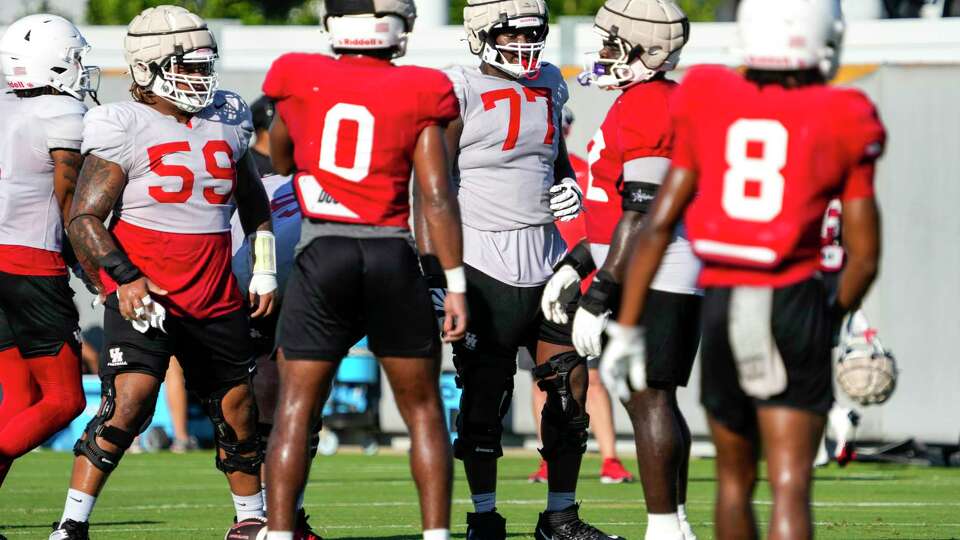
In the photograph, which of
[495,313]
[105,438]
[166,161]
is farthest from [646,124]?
[105,438]

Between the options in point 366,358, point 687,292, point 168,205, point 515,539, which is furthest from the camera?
point 366,358

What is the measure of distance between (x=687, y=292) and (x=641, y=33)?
3.41 ft

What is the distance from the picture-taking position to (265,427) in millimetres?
7574

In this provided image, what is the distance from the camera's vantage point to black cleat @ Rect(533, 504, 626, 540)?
6.93m

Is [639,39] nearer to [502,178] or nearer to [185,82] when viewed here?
[502,178]

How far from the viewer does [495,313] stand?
689 cm

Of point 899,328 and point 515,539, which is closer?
point 515,539

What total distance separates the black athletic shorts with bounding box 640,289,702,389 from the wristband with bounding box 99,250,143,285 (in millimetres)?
1946

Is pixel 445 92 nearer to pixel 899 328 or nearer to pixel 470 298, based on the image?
pixel 470 298

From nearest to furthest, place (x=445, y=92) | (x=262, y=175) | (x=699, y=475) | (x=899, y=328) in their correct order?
1. (x=445, y=92)
2. (x=262, y=175)
3. (x=699, y=475)
4. (x=899, y=328)

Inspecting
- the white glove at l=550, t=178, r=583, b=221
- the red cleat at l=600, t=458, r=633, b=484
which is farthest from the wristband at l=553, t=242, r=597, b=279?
the red cleat at l=600, t=458, r=633, b=484

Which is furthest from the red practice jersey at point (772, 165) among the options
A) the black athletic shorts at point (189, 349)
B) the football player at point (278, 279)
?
the football player at point (278, 279)

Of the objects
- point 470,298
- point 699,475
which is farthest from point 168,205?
point 699,475

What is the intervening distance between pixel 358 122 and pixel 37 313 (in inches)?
101
